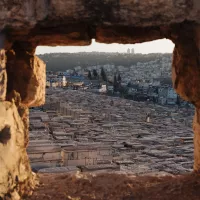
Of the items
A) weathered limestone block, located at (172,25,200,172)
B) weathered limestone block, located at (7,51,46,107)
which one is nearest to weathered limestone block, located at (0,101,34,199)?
weathered limestone block, located at (7,51,46,107)

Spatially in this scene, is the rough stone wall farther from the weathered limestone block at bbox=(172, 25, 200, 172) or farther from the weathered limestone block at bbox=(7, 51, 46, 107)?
the weathered limestone block at bbox=(172, 25, 200, 172)

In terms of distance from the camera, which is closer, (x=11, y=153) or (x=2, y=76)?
(x=11, y=153)

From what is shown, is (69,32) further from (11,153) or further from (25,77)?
(11,153)

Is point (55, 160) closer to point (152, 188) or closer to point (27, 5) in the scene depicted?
point (152, 188)

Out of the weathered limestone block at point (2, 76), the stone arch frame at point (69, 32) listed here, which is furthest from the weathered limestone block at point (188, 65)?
the weathered limestone block at point (2, 76)

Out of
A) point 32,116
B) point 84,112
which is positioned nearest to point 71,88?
point 84,112

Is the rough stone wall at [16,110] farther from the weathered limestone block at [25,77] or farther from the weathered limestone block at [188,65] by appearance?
the weathered limestone block at [188,65]

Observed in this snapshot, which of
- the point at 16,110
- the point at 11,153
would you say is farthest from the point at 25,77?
the point at 11,153

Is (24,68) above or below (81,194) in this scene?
above
